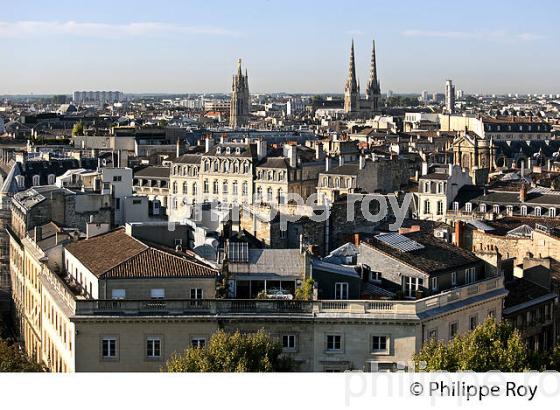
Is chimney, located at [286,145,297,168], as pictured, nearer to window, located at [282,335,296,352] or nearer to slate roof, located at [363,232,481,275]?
slate roof, located at [363,232,481,275]

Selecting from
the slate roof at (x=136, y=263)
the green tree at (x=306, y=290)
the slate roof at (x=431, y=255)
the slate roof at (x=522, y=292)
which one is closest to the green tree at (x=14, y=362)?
the slate roof at (x=136, y=263)

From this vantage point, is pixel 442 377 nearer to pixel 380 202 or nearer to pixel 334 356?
pixel 334 356

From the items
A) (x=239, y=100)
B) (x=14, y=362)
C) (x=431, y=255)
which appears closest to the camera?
(x=14, y=362)

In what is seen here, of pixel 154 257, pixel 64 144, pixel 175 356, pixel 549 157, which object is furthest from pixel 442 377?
pixel 549 157

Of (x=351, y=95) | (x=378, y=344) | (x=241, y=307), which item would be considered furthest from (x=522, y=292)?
(x=351, y=95)

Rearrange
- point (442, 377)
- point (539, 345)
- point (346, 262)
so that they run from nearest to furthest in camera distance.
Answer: point (442, 377)
point (346, 262)
point (539, 345)

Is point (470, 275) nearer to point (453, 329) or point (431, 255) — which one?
point (431, 255)
